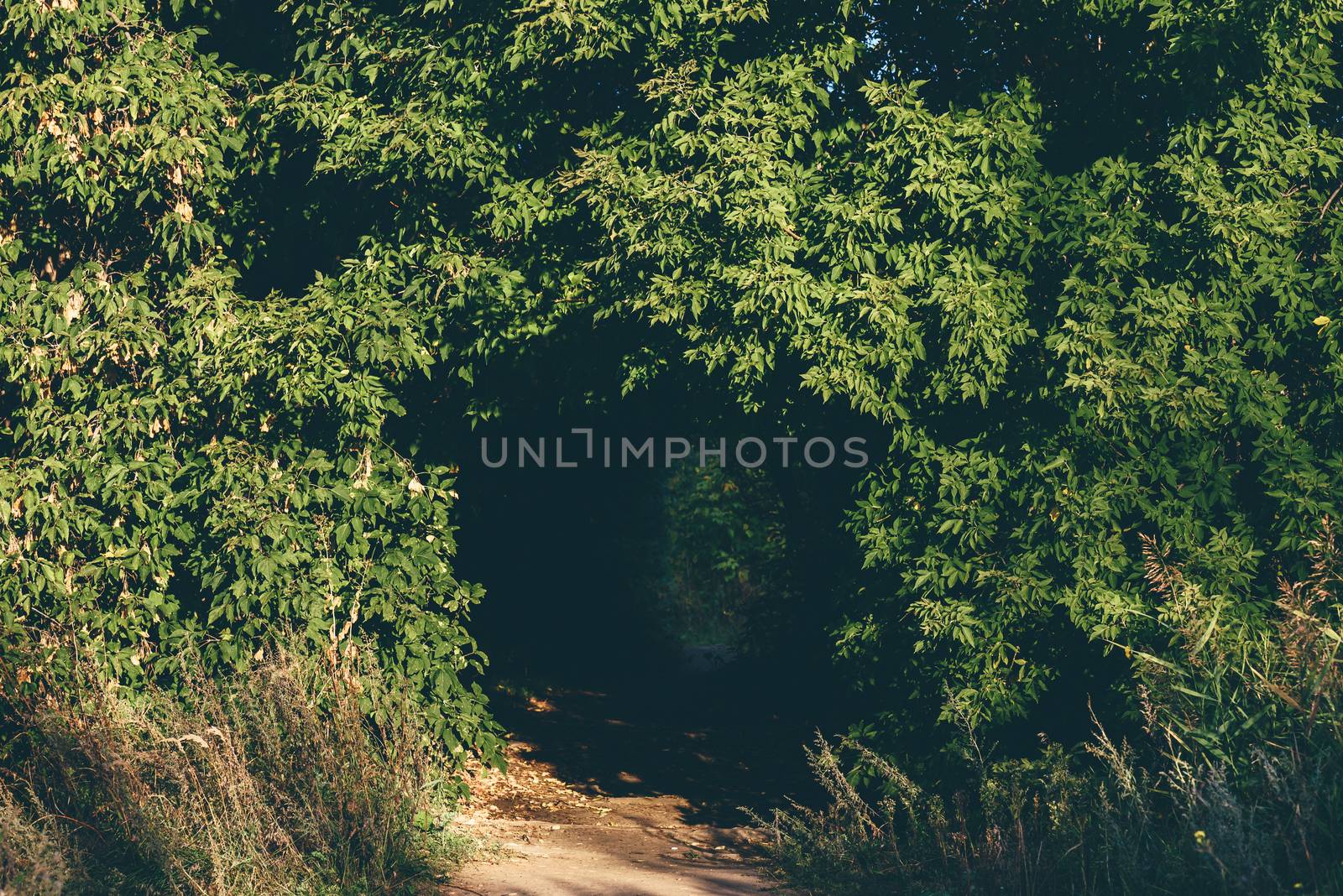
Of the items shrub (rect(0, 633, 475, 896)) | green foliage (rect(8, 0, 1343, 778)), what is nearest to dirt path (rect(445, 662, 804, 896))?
shrub (rect(0, 633, 475, 896))

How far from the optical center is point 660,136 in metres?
6.83

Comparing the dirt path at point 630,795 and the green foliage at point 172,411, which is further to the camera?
the green foliage at point 172,411

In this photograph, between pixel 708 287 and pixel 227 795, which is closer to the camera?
pixel 227 795

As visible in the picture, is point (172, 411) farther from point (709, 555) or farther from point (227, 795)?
point (709, 555)

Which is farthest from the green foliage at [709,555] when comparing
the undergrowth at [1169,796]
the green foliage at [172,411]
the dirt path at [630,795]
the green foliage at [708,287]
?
the undergrowth at [1169,796]

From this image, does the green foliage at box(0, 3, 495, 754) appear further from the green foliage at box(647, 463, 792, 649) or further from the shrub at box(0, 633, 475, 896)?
the green foliage at box(647, 463, 792, 649)

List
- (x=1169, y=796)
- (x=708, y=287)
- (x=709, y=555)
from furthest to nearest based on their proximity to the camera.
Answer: (x=709, y=555)
(x=708, y=287)
(x=1169, y=796)

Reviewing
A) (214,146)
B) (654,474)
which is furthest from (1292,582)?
(654,474)

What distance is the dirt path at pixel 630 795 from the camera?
6684mm

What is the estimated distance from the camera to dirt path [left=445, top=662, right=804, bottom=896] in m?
6.68

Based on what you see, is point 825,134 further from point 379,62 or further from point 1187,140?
point 379,62

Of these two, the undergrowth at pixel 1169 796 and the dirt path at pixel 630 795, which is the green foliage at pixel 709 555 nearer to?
the dirt path at pixel 630 795

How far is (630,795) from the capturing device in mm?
9656

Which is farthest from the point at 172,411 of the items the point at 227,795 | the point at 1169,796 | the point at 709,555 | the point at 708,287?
the point at 709,555
